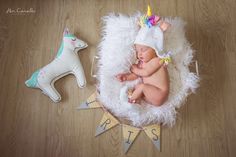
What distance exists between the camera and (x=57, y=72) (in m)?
1.62

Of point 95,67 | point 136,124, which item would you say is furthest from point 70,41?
point 136,124

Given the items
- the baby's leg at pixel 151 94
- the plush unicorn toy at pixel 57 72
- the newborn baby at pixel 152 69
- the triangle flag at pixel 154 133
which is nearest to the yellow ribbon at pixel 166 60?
the newborn baby at pixel 152 69

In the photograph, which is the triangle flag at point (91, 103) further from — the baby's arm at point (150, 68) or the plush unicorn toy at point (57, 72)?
the baby's arm at point (150, 68)

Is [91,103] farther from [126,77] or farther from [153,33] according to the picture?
[153,33]

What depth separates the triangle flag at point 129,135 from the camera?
5.00 ft

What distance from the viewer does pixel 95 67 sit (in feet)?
5.54

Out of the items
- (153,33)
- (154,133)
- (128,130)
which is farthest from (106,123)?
(153,33)

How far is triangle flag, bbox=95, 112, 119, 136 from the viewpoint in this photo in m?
1.55

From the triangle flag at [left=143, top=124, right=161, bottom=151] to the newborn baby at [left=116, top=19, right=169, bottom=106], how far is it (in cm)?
17

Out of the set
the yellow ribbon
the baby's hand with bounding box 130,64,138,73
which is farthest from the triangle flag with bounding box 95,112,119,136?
the yellow ribbon

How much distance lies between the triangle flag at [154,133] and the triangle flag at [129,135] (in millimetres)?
55

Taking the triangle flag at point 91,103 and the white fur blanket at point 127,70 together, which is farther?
the triangle flag at point 91,103

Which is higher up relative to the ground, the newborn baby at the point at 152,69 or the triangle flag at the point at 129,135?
the newborn baby at the point at 152,69

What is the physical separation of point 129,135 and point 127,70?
360 mm
